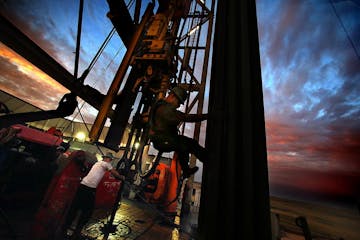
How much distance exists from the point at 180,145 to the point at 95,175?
347cm

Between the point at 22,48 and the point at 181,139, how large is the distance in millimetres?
2071

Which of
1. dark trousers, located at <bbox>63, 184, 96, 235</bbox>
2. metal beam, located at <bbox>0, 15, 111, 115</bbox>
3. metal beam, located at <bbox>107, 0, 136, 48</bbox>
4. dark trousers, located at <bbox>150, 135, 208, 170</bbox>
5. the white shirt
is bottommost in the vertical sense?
dark trousers, located at <bbox>63, 184, 96, 235</bbox>

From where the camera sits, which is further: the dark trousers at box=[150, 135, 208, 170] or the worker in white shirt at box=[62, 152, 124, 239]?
the worker in white shirt at box=[62, 152, 124, 239]

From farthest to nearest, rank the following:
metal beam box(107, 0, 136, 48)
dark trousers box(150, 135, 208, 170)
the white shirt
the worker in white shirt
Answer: the white shirt < the worker in white shirt < metal beam box(107, 0, 136, 48) < dark trousers box(150, 135, 208, 170)

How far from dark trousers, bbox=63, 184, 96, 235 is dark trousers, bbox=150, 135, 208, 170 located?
316 cm

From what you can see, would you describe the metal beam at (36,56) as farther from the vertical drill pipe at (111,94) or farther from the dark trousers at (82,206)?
the dark trousers at (82,206)

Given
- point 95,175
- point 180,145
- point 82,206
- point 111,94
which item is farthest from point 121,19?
point 82,206

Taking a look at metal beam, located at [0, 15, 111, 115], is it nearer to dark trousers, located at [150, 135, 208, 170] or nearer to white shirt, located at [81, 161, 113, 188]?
dark trousers, located at [150, 135, 208, 170]

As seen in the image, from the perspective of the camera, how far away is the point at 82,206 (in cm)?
429

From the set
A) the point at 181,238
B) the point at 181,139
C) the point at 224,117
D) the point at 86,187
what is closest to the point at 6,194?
the point at 86,187

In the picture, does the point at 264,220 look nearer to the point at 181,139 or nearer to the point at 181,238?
the point at 181,139

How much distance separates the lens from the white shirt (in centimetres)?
451

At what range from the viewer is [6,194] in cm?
445

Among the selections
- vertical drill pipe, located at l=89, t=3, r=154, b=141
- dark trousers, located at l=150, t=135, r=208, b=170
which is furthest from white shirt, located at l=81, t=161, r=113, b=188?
dark trousers, located at l=150, t=135, r=208, b=170
